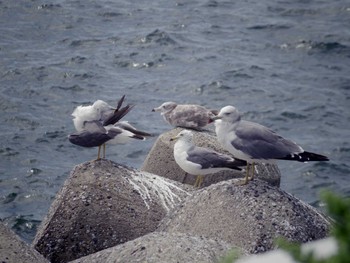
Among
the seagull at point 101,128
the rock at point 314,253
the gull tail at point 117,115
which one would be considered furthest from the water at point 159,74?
the rock at point 314,253

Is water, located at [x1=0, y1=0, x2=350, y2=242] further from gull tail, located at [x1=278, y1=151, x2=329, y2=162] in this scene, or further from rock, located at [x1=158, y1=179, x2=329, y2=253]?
gull tail, located at [x1=278, y1=151, x2=329, y2=162]

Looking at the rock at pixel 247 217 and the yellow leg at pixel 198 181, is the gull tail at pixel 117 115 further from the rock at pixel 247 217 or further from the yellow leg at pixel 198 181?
the rock at pixel 247 217

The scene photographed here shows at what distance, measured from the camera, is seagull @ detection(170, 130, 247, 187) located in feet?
28.8

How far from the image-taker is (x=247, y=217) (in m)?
7.21

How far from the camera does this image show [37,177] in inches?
572

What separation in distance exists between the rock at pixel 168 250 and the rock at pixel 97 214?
1510 millimetres

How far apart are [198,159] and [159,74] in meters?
10.5

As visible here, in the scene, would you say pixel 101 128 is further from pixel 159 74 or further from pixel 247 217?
pixel 159 74

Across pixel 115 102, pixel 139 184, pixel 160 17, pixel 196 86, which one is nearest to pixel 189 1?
pixel 160 17

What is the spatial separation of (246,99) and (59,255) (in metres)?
10.6

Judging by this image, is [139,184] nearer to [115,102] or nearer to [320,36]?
[115,102]

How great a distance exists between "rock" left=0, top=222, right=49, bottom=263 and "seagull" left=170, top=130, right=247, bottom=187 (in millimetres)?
2804

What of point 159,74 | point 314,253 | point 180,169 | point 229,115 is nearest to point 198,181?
point 180,169

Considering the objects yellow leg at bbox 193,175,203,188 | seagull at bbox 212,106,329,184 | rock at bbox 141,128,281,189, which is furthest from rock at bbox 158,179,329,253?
rock at bbox 141,128,281,189
